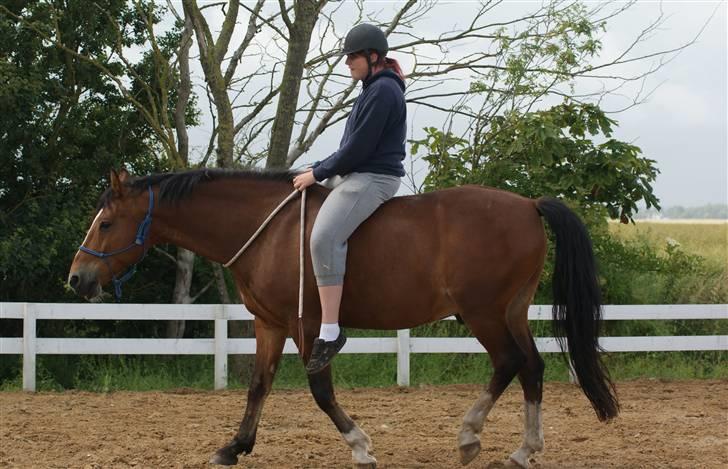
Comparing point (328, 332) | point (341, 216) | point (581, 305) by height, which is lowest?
point (328, 332)

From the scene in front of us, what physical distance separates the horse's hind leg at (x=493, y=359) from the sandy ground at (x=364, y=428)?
0.89ft

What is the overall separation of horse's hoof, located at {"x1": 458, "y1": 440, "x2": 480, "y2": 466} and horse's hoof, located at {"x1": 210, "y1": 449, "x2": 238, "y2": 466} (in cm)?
135

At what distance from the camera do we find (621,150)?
488 inches

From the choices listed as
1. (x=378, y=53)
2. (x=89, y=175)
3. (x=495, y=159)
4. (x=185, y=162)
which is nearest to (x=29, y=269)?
(x=89, y=175)

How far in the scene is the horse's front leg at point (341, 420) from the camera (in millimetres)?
5039

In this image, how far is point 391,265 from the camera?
5.10 metres

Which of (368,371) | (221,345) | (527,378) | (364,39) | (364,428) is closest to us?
(364,39)

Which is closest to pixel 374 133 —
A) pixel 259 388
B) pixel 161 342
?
pixel 259 388

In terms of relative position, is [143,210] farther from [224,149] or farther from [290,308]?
[224,149]

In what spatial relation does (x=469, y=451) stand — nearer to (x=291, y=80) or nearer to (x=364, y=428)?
(x=364, y=428)

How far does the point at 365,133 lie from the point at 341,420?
5.44 ft

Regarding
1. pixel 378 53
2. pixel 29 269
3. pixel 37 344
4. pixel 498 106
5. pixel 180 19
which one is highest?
pixel 180 19

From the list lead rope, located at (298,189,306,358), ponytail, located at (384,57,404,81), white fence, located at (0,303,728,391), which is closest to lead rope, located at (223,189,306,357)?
lead rope, located at (298,189,306,358)

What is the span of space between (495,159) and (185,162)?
4124 mm
